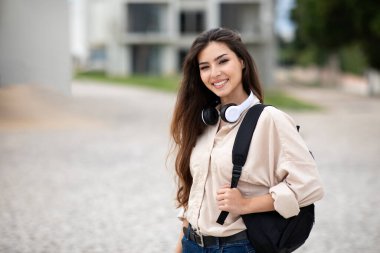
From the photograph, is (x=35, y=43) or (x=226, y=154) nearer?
(x=226, y=154)

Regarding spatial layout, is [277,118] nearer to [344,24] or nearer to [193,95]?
[193,95]

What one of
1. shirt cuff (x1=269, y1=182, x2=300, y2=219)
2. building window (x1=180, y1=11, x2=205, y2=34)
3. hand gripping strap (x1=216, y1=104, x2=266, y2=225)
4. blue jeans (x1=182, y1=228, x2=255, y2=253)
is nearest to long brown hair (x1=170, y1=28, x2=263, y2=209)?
hand gripping strap (x1=216, y1=104, x2=266, y2=225)

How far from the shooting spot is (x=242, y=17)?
148 ft

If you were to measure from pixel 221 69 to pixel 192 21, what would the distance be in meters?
45.7

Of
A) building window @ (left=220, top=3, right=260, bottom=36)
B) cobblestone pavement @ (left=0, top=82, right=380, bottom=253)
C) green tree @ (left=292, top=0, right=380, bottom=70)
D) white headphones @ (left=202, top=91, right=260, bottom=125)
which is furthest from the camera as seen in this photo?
building window @ (left=220, top=3, right=260, bottom=36)

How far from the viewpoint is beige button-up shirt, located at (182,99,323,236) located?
234 centimetres

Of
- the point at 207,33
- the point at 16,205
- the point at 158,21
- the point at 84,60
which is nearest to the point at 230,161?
the point at 207,33

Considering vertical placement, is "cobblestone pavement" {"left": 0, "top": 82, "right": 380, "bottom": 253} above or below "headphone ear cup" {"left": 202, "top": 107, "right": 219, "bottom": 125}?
below

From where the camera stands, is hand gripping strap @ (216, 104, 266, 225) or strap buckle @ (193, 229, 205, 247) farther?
strap buckle @ (193, 229, 205, 247)

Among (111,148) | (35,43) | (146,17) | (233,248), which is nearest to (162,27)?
(146,17)

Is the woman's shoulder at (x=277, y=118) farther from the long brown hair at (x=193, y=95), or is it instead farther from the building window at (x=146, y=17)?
the building window at (x=146, y=17)

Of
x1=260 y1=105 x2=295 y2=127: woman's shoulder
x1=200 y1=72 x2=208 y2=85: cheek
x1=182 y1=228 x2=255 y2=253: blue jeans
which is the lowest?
x1=182 y1=228 x2=255 y2=253: blue jeans

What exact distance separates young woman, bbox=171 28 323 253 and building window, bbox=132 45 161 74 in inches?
1821

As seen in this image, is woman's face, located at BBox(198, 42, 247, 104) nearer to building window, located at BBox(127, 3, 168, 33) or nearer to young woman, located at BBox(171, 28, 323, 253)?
young woman, located at BBox(171, 28, 323, 253)
